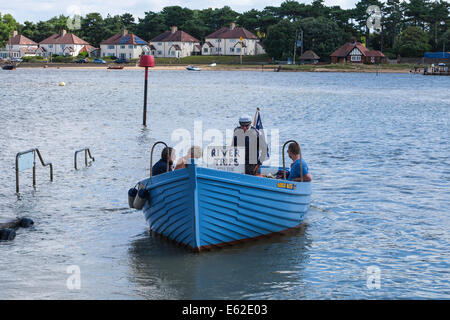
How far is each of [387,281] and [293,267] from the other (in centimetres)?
207

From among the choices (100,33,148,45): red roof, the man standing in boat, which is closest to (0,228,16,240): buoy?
the man standing in boat

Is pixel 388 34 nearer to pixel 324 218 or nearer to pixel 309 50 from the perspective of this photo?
pixel 309 50

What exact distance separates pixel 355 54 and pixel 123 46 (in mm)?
71284

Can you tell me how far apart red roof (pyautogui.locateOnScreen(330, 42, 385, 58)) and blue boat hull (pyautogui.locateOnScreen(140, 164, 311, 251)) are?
156899mm

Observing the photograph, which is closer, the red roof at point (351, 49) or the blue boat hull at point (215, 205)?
the blue boat hull at point (215, 205)

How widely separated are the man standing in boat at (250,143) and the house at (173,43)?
17988 cm

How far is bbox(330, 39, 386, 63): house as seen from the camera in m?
168

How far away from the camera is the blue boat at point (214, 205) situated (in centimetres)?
1349

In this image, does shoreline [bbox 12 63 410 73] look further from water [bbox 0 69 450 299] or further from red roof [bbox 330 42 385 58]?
water [bbox 0 69 450 299]

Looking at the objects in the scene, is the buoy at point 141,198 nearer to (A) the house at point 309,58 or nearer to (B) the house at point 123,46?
(A) the house at point 309,58

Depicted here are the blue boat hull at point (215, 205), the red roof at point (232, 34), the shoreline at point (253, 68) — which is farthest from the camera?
the red roof at point (232, 34)

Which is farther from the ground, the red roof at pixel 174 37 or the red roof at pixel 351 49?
the red roof at pixel 174 37

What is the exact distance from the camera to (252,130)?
50.1 feet

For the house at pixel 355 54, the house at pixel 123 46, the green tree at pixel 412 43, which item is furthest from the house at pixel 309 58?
the house at pixel 123 46
